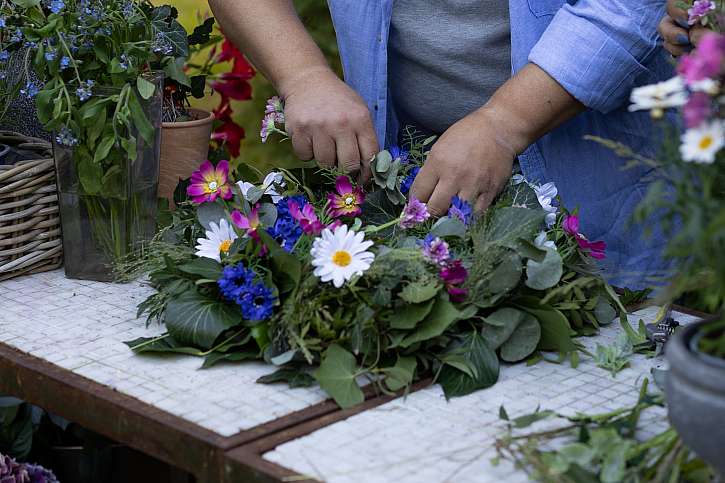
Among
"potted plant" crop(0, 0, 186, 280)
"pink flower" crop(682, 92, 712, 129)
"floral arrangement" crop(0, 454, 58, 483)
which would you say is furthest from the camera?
"floral arrangement" crop(0, 454, 58, 483)

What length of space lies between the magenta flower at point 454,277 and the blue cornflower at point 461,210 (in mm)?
145

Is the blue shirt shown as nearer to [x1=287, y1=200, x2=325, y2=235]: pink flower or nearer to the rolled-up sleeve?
the rolled-up sleeve

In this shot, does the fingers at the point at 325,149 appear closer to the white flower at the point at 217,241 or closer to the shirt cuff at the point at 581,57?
the white flower at the point at 217,241

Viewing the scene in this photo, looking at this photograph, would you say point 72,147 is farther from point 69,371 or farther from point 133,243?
point 69,371

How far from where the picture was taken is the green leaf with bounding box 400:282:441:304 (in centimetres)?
110

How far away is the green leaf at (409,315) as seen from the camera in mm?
1103

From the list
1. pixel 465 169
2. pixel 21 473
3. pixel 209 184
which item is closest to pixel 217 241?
pixel 209 184

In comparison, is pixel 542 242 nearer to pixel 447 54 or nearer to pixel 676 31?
pixel 676 31

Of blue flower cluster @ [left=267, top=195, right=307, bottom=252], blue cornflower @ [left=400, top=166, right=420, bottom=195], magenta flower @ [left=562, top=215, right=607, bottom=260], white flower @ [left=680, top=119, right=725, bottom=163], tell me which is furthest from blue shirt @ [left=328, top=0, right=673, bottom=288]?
white flower @ [left=680, top=119, right=725, bottom=163]

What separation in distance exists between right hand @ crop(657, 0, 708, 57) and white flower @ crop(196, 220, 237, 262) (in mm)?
597

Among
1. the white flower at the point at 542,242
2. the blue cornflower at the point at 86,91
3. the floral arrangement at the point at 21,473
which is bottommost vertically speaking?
the floral arrangement at the point at 21,473

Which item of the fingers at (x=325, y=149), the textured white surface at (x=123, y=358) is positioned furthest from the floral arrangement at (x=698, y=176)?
the fingers at (x=325, y=149)

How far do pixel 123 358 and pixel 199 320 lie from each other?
0.10 m

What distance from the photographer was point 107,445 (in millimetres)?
1728
